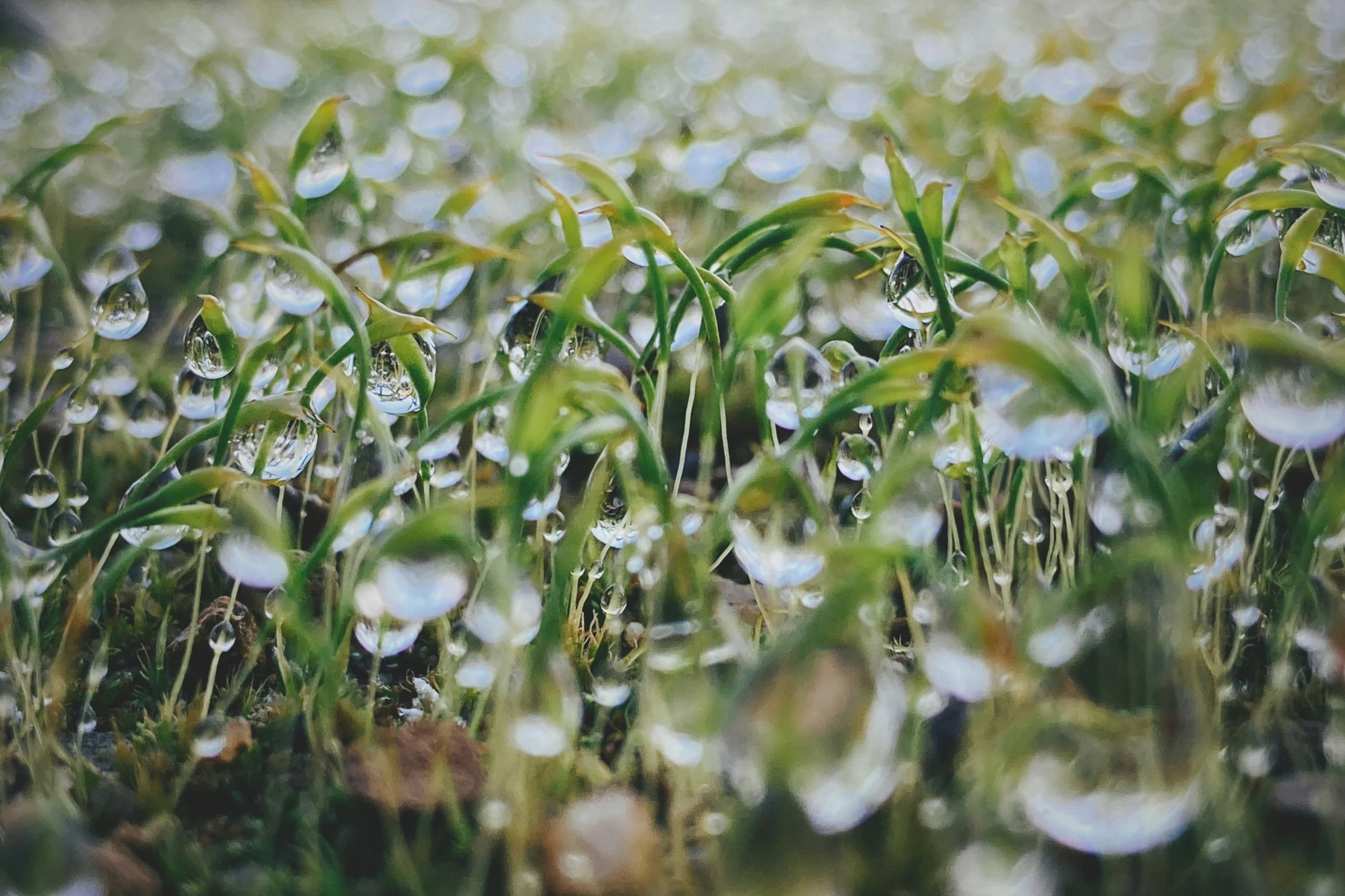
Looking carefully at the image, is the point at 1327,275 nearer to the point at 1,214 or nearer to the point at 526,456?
the point at 526,456

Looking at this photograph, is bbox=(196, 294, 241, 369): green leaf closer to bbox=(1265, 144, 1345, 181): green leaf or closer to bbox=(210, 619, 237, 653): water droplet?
bbox=(210, 619, 237, 653): water droplet

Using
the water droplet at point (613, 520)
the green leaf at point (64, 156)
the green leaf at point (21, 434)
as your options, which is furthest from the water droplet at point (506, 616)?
the green leaf at point (64, 156)

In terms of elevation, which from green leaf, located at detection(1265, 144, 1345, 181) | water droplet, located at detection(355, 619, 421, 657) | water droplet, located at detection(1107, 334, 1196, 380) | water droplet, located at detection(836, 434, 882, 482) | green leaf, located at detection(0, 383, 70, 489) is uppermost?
green leaf, located at detection(1265, 144, 1345, 181)

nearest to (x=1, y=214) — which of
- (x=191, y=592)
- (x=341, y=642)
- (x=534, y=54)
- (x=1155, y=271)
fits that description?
(x=191, y=592)

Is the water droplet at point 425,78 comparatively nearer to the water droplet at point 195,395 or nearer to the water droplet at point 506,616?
the water droplet at point 195,395

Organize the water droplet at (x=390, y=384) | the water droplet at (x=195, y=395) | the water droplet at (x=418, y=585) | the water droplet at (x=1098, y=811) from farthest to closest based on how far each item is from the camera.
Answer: the water droplet at (x=195, y=395), the water droplet at (x=390, y=384), the water droplet at (x=418, y=585), the water droplet at (x=1098, y=811)

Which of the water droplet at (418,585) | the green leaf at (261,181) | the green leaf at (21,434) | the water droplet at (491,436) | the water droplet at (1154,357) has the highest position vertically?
the green leaf at (261,181)

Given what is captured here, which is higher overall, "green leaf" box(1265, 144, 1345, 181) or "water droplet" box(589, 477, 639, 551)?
"green leaf" box(1265, 144, 1345, 181)

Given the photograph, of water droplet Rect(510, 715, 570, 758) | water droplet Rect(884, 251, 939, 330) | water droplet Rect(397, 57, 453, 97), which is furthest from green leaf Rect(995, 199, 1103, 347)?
water droplet Rect(397, 57, 453, 97)
